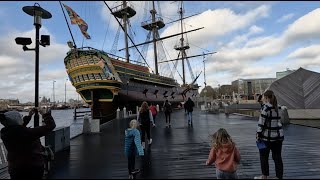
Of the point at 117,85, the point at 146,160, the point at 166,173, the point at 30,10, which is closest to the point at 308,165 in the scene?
the point at 166,173

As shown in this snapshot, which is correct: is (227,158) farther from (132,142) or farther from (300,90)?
(300,90)

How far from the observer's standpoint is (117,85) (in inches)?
1177

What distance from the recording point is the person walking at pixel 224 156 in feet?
14.0

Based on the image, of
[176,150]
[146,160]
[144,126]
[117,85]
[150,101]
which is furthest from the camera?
[150,101]

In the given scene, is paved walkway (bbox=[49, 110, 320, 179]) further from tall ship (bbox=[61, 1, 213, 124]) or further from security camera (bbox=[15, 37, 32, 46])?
tall ship (bbox=[61, 1, 213, 124])

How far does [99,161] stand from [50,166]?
1.10 m

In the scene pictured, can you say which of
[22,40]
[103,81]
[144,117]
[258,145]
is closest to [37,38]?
[22,40]

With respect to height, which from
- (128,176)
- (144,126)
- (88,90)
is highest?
(88,90)

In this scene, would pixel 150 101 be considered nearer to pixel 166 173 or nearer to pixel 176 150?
pixel 176 150

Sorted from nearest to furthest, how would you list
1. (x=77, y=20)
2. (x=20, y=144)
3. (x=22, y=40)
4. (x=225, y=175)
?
1. (x=20, y=144)
2. (x=225, y=175)
3. (x=22, y=40)
4. (x=77, y=20)

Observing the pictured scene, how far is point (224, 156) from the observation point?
433 centimetres

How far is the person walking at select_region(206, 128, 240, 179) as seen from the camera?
4.28 metres

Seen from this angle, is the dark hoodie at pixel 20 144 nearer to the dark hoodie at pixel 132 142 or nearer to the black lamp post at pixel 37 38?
the dark hoodie at pixel 132 142

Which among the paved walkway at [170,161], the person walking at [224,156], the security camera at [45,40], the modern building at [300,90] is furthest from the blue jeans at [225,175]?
the modern building at [300,90]
